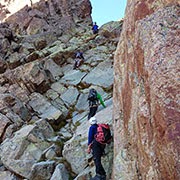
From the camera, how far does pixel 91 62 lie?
136 ft

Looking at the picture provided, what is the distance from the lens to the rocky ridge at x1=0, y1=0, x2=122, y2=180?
20.8 metres

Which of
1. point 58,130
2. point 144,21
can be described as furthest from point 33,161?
point 144,21

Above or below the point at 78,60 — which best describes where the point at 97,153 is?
below

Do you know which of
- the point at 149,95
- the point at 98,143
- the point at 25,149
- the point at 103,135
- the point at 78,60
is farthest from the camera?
the point at 78,60

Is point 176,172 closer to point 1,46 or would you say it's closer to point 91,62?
point 91,62

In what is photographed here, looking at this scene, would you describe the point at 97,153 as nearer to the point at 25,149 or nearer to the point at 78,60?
the point at 25,149

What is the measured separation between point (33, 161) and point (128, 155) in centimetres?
965

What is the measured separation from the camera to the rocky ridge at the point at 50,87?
68.3 feet

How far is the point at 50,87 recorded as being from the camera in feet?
121

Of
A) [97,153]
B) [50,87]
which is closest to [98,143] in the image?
[97,153]

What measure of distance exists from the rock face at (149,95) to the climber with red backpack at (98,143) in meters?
A: 0.80

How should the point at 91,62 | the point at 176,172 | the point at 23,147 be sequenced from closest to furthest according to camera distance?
the point at 176,172, the point at 23,147, the point at 91,62

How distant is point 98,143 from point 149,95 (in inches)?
209

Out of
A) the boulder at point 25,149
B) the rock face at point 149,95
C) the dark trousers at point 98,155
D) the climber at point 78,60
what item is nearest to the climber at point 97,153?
the dark trousers at point 98,155
